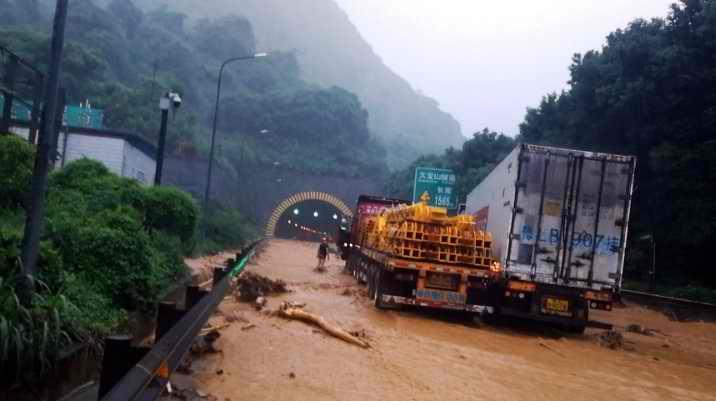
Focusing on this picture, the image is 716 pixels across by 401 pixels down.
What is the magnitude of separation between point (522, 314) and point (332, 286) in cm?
798

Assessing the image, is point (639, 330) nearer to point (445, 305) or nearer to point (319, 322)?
point (445, 305)

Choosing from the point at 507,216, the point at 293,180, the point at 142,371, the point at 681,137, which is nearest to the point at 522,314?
the point at 507,216

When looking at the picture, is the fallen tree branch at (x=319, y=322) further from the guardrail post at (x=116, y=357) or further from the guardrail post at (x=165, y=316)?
the guardrail post at (x=116, y=357)

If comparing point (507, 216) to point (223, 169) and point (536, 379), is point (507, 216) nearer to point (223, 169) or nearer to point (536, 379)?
point (536, 379)

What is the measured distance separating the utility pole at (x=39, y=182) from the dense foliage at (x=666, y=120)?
65.4 feet

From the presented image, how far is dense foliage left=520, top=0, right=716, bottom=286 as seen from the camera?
21.6 metres

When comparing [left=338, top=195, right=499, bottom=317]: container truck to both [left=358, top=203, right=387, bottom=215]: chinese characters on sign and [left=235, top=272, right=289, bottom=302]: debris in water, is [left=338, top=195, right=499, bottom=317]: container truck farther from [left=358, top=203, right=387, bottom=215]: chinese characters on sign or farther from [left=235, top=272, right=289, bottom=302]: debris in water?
[left=358, top=203, right=387, bottom=215]: chinese characters on sign

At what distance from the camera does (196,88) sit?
7406 cm

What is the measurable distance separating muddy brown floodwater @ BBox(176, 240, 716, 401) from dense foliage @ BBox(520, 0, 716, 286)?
8496 millimetres

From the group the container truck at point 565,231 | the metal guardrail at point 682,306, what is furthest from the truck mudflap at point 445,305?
the metal guardrail at point 682,306

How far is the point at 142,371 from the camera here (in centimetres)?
401

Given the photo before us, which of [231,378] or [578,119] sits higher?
[578,119]

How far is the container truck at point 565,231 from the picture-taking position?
12.3m

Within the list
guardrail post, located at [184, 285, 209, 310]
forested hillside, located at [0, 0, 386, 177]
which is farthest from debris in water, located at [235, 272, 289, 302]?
forested hillside, located at [0, 0, 386, 177]
